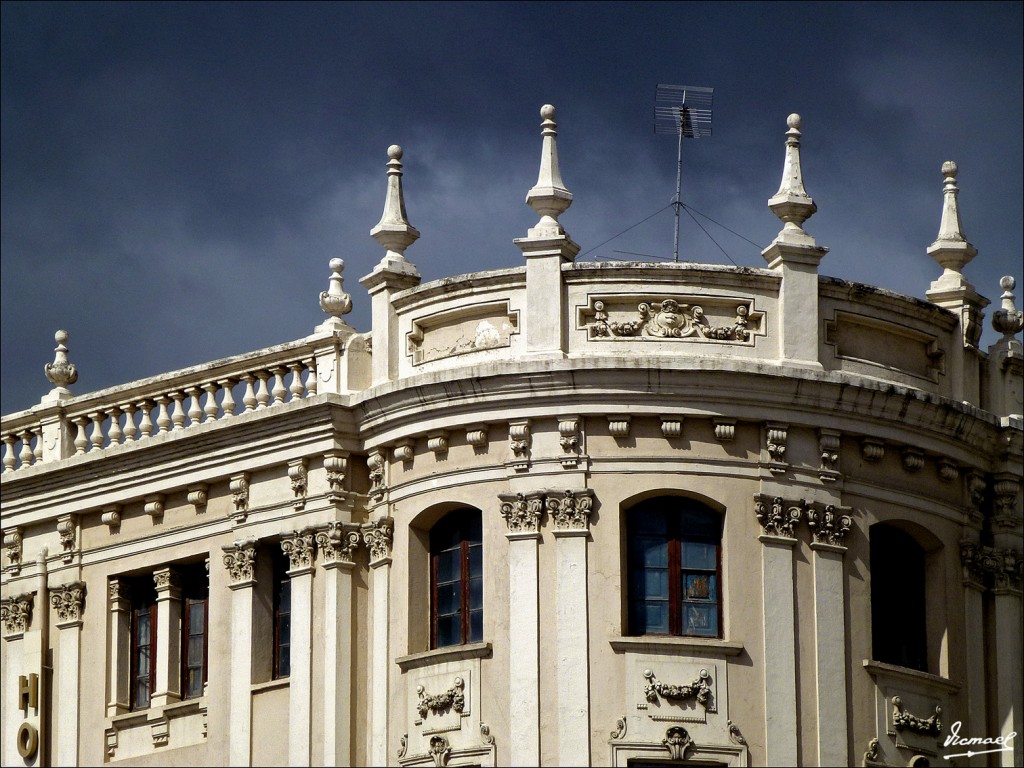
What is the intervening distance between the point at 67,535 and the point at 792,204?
11.7m

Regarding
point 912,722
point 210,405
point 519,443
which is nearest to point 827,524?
point 912,722

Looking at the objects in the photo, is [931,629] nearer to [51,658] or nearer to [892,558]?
[892,558]

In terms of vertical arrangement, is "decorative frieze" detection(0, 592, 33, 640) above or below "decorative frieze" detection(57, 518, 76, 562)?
below

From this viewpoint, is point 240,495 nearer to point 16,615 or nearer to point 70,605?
point 70,605

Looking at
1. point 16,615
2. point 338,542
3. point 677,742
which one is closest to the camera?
point 677,742

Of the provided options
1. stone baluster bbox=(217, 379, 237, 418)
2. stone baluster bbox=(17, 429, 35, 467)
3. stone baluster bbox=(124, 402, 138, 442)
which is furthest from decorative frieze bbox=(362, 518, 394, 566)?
stone baluster bbox=(17, 429, 35, 467)

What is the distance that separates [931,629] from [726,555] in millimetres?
3637

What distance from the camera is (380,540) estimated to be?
42.6 meters

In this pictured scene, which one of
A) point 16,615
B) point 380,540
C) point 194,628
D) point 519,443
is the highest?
point 519,443

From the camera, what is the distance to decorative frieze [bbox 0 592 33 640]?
1815 inches

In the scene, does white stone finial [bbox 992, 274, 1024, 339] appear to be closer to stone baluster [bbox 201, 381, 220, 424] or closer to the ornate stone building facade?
the ornate stone building facade

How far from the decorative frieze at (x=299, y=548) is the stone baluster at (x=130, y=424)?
3569 millimetres

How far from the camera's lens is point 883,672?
41719 mm

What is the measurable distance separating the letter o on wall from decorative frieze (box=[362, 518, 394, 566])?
242 inches
